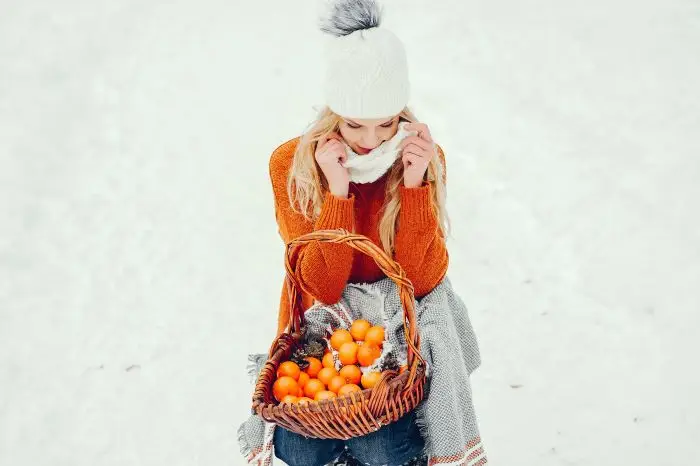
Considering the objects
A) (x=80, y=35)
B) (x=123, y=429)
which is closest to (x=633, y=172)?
(x=123, y=429)

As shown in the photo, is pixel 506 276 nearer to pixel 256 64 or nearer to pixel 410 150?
pixel 410 150

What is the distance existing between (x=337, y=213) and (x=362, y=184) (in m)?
0.18

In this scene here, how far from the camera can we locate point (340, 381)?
2.26 meters

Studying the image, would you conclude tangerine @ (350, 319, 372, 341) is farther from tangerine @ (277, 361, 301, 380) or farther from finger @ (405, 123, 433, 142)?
finger @ (405, 123, 433, 142)

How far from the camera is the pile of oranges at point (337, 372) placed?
224cm

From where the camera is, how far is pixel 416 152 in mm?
2281

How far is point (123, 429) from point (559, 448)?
5.55 ft

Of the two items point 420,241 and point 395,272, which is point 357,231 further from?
point 395,272

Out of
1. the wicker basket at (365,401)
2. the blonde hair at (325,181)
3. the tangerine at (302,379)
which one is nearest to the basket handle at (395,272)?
the wicker basket at (365,401)

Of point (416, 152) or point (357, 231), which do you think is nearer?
point (416, 152)

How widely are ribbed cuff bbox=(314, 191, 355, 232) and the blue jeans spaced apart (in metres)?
0.60

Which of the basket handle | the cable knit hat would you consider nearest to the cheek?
the cable knit hat

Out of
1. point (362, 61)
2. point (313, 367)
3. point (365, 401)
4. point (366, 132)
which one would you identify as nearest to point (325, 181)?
point (366, 132)

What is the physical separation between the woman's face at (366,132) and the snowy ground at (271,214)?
1342 mm
